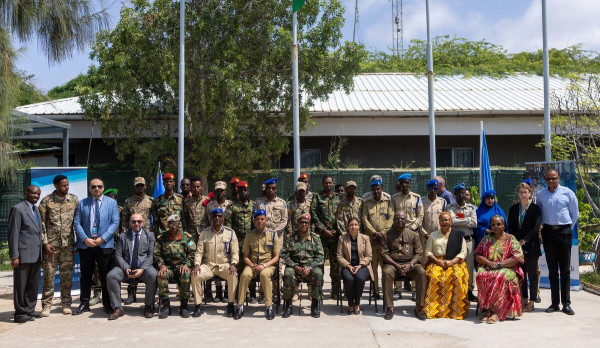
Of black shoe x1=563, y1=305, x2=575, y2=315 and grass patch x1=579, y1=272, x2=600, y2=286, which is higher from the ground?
grass patch x1=579, y1=272, x2=600, y2=286

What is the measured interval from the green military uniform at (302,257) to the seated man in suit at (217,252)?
0.71m

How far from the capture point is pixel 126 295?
962 cm

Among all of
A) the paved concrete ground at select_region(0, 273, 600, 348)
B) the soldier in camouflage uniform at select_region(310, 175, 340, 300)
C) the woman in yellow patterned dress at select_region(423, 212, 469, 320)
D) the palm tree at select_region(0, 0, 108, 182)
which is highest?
the palm tree at select_region(0, 0, 108, 182)

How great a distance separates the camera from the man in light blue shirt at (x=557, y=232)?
8.18 metres

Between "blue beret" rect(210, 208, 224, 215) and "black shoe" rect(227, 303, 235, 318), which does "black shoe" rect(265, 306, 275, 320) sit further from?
"blue beret" rect(210, 208, 224, 215)

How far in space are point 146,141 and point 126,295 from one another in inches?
230

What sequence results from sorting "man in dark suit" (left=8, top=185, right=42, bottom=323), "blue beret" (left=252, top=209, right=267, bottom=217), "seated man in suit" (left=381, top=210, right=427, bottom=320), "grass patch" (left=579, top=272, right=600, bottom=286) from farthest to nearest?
1. "grass patch" (left=579, top=272, right=600, bottom=286)
2. "blue beret" (left=252, top=209, right=267, bottom=217)
3. "seated man in suit" (left=381, top=210, right=427, bottom=320)
4. "man in dark suit" (left=8, top=185, right=42, bottom=323)

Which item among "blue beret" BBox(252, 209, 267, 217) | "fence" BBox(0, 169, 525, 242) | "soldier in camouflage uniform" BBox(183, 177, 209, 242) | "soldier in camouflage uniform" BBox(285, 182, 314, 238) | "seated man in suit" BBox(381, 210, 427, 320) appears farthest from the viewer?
"fence" BBox(0, 169, 525, 242)

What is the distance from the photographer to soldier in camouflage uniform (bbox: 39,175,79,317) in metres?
8.38

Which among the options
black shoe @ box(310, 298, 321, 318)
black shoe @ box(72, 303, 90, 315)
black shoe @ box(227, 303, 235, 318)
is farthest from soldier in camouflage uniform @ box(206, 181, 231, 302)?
black shoe @ box(72, 303, 90, 315)

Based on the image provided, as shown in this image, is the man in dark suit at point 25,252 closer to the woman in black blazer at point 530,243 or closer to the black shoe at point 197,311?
the black shoe at point 197,311

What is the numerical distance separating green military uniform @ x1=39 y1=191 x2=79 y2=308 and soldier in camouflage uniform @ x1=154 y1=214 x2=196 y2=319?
121cm

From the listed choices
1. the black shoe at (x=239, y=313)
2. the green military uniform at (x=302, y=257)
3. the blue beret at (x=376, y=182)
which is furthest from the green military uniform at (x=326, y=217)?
the black shoe at (x=239, y=313)

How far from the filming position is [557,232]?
27.5 feet
